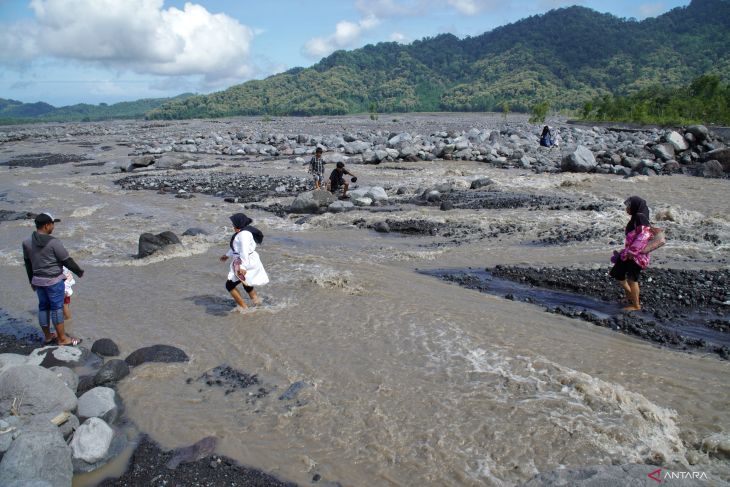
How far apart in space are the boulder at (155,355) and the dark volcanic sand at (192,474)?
6.39 feet

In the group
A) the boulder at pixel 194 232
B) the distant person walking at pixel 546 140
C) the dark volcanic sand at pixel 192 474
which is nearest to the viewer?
the dark volcanic sand at pixel 192 474

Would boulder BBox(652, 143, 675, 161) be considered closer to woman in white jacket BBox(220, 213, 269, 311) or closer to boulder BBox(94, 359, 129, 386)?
woman in white jacket BBox(220, 213, 269, 311)

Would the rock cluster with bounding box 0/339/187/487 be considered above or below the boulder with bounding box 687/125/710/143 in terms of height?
below

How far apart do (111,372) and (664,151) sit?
24695 millimetres

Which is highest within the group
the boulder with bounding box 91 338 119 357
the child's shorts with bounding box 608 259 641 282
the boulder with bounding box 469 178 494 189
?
the boulder with bounding box 469 178 494 189

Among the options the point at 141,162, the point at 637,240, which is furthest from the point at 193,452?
the point at 141,162

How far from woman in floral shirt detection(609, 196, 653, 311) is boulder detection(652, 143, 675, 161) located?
60.0ft

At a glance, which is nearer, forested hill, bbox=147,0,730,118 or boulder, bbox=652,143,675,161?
boulder, bbox=652,143,675,161

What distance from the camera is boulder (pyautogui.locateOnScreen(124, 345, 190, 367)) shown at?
6.70 meters

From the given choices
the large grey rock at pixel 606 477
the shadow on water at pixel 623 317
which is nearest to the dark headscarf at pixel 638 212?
the shadow on water at pixel 623 317

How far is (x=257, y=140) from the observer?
38.6 meters

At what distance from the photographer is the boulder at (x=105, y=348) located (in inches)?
277

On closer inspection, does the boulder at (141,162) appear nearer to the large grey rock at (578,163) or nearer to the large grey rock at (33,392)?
the large grey rock at (578,163)

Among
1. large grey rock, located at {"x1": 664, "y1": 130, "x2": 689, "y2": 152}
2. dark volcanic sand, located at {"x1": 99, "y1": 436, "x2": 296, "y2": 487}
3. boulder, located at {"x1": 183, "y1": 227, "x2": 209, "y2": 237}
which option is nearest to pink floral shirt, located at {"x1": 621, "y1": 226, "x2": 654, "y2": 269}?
dark volcanic sand, located at {"x1": 99, "y1": 436, "x2": 296, "y2": 487}
